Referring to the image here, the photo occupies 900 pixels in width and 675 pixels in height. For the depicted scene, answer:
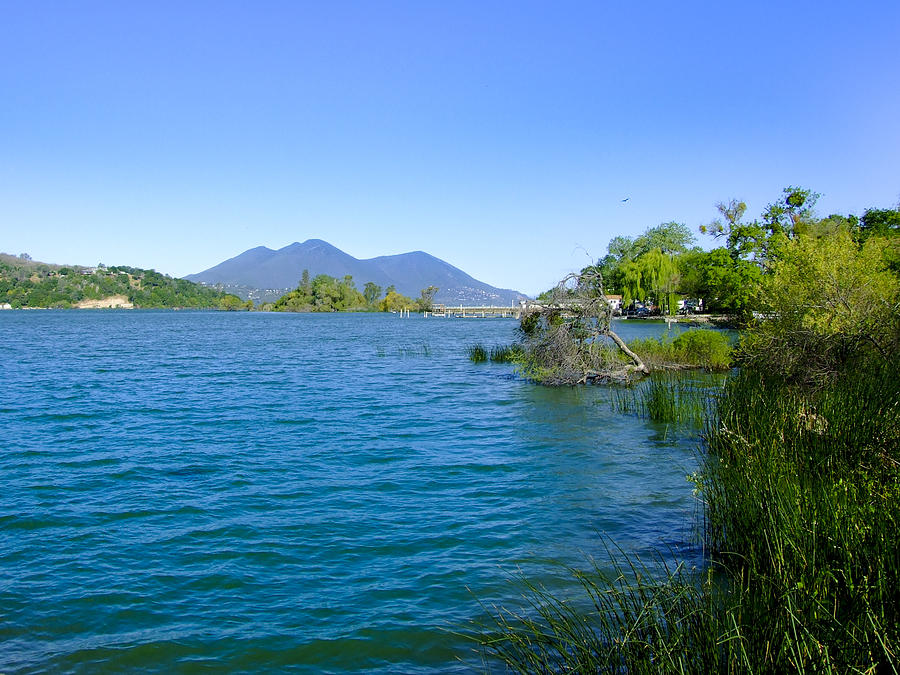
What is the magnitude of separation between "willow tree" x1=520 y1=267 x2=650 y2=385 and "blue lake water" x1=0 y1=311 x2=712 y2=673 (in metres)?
2.45

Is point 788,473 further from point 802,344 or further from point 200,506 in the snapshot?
point 200,506

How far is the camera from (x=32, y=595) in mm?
6727

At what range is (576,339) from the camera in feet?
73.3

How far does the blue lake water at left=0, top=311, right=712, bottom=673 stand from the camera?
591 centimetres

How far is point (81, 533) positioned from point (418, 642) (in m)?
5.50

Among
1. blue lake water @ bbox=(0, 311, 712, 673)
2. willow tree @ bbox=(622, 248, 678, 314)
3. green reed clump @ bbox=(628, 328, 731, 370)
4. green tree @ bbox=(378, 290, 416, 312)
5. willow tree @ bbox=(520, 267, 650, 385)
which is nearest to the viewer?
blue lake water @ bbox=(0, 311, 712, 673)

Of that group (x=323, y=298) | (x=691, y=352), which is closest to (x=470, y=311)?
(x=323, y=298)

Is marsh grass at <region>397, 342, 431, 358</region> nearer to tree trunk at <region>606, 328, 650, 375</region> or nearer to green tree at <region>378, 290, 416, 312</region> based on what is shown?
tree trunk at <region>606, 328, 650, 375</region>

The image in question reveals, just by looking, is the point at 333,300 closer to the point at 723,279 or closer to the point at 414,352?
the point at 723,279

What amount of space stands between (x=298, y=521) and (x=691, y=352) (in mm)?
20672

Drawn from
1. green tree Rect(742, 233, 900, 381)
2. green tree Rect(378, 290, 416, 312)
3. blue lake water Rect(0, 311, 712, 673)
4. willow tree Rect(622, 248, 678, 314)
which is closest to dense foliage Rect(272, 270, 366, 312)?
green tree Rect(378, 290, 416, 312)

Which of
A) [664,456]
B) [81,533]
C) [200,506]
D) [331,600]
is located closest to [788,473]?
[331,600]

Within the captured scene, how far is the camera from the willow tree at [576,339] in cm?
2162

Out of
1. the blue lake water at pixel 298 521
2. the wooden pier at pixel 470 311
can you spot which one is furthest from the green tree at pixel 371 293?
the blue lake water at pixel 298 521
